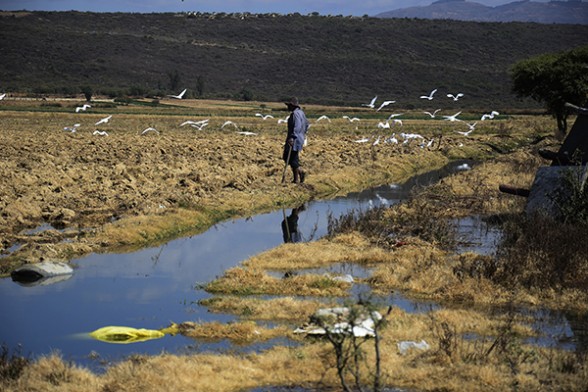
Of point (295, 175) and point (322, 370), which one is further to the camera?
point (295, 175)

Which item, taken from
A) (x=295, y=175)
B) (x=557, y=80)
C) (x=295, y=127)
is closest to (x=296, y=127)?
(x=295, y=127)

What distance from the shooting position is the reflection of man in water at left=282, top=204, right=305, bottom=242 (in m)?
16.9

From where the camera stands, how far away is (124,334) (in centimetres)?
1014

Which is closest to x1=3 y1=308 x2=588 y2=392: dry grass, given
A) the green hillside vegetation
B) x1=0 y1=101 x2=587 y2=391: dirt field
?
x1=0 y1=101 x2=587 y2=391: dirt field

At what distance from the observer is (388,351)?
9.31 meters

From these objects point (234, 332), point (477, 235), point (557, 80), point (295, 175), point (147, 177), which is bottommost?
point (477, 235)

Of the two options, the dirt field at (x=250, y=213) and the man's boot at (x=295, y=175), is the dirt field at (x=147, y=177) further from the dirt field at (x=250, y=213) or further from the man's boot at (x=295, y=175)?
the man's boot at (x=295, y=175)

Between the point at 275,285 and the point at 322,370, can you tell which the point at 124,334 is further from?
the point at 275,285

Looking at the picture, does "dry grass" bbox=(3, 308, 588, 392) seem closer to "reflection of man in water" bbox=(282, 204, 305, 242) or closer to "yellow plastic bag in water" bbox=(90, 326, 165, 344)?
"yellow plastic bag in water" bbox=(90, 326, 165, 344)

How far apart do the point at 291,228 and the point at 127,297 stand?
6.11 metres

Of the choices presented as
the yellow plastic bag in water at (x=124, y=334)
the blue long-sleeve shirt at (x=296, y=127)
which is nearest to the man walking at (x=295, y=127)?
the blue long-sleeve shirt at (x=296, y=127)

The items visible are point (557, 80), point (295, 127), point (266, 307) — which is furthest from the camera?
point (557, 80)

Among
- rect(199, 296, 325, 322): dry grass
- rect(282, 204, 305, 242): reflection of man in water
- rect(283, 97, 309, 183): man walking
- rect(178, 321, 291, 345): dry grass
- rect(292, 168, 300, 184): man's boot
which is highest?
rect(283, 97, 309, 183): man walking

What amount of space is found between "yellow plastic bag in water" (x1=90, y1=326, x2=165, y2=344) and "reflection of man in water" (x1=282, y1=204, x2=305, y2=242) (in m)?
6.63
